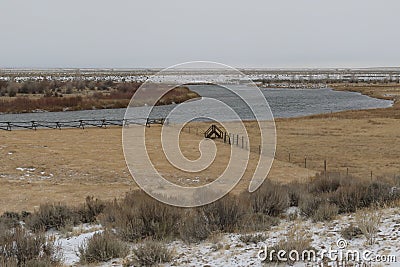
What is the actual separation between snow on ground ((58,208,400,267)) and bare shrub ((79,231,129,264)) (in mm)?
130

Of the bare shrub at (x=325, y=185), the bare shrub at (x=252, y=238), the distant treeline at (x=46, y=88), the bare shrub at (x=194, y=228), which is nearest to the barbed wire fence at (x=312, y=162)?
the bare shrub at (x=325, y=185)

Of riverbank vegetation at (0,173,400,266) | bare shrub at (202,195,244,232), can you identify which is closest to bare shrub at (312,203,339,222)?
riverbank vegetation at (0,173,400,266)

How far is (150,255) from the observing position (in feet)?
20.6

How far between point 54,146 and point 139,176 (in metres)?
10.2

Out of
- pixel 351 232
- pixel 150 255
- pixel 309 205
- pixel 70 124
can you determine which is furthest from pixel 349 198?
pixel 70 124

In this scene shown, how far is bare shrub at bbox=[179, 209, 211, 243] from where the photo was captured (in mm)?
7301

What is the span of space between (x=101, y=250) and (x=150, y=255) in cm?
82

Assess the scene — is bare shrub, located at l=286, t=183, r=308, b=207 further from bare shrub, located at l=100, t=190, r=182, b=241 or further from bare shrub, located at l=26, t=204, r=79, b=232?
bare shrub, located at l=26, t=204, r=79, b=232

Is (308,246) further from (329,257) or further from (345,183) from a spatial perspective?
(345,183)

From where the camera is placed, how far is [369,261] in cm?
573

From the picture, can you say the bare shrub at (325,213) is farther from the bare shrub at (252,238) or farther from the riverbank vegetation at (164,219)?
the bare shrub at (252,238)

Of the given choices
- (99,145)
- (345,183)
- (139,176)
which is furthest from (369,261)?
(99,145)

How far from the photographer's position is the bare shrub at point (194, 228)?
7301mm

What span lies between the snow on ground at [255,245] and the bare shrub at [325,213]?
6.1 inches
